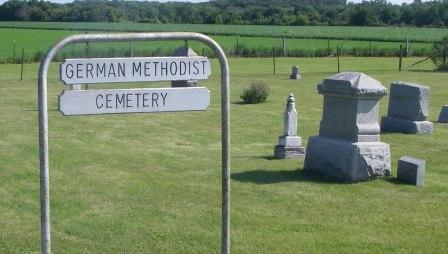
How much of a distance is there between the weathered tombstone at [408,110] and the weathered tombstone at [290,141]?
398cm

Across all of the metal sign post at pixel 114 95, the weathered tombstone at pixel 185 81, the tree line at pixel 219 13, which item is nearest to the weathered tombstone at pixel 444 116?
the weathered tombstone at pixel 185 81

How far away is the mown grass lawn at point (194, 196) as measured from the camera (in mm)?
8156

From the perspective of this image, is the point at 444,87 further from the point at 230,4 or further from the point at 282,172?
the point at 230,4

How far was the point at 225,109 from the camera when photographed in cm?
626

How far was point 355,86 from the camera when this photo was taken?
1111cm

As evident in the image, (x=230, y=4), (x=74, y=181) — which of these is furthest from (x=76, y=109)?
(x=230, y=4)

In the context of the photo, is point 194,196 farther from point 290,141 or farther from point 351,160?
point 290,141

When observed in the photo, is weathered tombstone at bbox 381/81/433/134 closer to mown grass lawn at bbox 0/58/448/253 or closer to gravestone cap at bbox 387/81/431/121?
gravestone cap at bbox 387/81/431/121

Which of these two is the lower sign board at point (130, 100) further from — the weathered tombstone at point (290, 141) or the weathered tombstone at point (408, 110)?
the weathered tombstone at point (408, 110)

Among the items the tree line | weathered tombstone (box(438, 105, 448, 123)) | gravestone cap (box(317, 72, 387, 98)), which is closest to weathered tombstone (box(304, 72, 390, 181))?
gravestone cap (box(317, 72, 387, 98))

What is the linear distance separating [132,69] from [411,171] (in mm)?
6149

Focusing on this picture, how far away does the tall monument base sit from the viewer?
1102 centimetres

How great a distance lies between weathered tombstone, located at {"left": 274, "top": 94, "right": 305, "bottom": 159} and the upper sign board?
6.87 meters

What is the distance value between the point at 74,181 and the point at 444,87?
19.5 m
